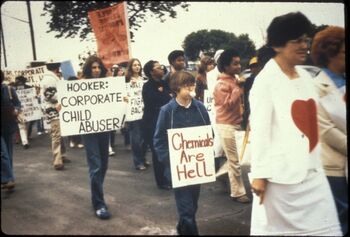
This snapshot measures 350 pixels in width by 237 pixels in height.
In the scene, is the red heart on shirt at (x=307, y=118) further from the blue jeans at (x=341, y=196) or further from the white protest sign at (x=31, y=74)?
the white protest sign at (x=31, y=74)

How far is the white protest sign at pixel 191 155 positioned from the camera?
4.07 metres

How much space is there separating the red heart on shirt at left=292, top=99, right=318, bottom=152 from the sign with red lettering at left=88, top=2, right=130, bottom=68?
2410 mm

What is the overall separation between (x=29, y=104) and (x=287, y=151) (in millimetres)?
3633

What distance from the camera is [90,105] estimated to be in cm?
458

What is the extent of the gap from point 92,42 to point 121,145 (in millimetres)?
3695

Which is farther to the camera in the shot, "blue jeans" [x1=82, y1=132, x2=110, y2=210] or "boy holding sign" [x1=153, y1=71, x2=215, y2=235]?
"blue jeans" [x1=82, y1=132, x2=110, y2=210]

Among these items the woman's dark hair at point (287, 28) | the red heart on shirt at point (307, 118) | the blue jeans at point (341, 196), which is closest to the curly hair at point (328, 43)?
the woman's dark hair at point (287, 28)

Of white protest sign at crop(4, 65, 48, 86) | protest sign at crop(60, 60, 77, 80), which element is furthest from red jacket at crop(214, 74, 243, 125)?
white protest sign at crop(4, 65, 48, 86)

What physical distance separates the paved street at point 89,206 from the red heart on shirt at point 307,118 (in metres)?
1.42

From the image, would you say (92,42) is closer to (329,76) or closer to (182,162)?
(182,162)

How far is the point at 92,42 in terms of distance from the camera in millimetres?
5059

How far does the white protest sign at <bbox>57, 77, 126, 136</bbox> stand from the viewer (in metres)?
4.48

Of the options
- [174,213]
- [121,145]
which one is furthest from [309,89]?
[121,145]

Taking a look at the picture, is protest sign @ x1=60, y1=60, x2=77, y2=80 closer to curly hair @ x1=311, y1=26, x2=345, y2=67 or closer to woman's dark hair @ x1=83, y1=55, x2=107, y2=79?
woman's dark hair @ x1=83, y1=55, x2=107, y2=79
